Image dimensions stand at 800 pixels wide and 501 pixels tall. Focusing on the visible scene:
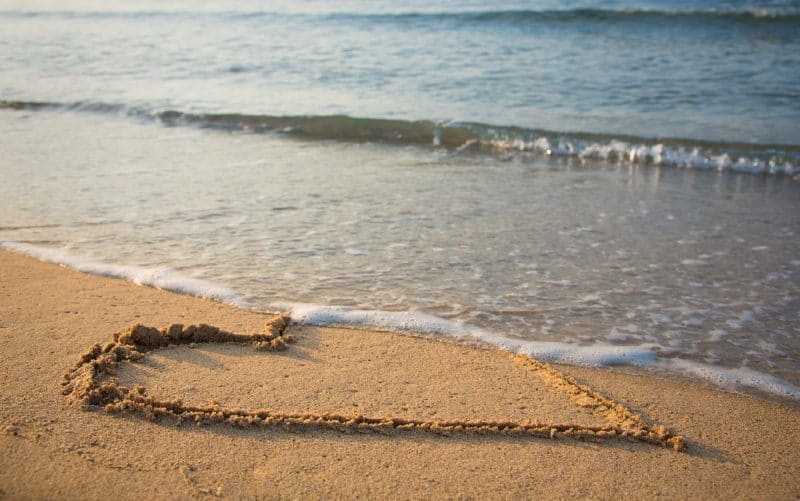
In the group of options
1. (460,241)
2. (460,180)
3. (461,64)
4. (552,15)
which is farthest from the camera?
(552,15)

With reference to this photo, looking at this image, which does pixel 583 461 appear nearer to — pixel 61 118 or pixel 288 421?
pixel 288 421

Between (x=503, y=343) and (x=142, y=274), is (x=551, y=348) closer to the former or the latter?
(x=503, y=343)

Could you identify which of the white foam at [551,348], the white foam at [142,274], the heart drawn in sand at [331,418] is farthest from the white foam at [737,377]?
the white foam at [142,274]

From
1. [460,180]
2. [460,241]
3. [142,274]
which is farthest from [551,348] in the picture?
[460,180]

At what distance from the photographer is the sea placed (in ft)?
11.1

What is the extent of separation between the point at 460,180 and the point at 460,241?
1.73m

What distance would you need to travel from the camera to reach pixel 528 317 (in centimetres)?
332

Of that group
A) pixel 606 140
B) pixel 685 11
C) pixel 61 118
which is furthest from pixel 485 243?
pixel 685 11

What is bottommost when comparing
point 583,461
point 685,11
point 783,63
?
point 583,461

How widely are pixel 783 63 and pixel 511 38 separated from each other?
15.6ft

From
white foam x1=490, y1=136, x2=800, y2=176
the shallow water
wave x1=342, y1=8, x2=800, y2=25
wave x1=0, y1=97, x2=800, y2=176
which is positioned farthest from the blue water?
the shallow water

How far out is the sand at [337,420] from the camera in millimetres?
2098

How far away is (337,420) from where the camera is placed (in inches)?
94.0

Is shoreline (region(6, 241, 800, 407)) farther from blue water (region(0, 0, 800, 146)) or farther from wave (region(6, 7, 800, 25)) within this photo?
wave (region(6, 7, 800, 25))
